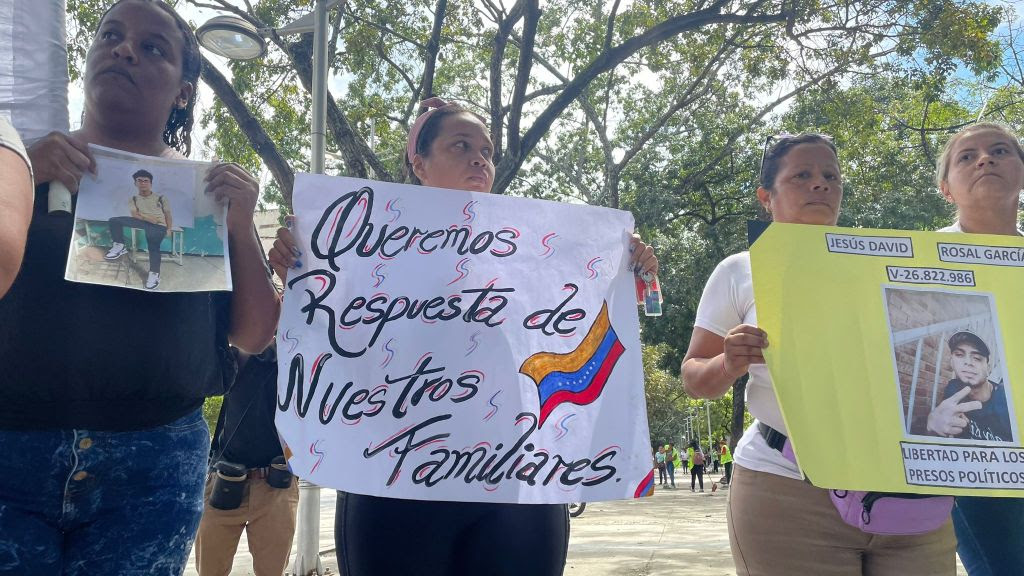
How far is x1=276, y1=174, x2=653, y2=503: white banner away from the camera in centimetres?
183

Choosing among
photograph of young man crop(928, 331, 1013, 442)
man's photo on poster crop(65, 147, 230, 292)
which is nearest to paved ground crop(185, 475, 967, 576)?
photograph of young man crop(928, 331, 1013, 442)

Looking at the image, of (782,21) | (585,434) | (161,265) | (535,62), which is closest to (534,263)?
(585,434)

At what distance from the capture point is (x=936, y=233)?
6.33 feet

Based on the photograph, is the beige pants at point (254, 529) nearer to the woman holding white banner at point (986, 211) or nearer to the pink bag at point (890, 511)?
the pink bag at point (890, 511)

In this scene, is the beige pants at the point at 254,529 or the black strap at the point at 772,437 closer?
the black strap at the point at 772,437

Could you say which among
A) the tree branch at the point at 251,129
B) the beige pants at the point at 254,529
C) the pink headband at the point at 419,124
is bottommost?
the beige pants at the point at 254,529

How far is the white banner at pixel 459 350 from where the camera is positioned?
1.83 meters

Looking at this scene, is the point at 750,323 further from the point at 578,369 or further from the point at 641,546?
the point at 641,546

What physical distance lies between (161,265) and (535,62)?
12.5 metres

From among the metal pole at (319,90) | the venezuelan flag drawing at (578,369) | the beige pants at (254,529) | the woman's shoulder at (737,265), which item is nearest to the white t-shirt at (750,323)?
the woman's shoulder at (737,265)

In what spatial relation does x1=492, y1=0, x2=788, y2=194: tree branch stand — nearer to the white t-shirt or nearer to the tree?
the tree

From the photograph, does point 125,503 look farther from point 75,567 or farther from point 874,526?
point 874,526

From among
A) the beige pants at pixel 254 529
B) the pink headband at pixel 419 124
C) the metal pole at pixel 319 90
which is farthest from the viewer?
the metal pole at pixel 319 90

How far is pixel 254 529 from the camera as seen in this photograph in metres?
3.66
